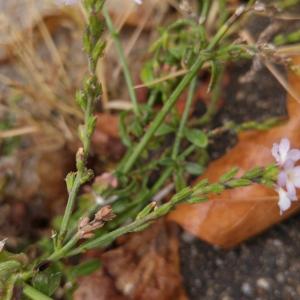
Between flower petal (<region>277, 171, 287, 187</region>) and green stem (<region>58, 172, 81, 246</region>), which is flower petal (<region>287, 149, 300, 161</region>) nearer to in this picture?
flower petal (<region>277, 171, 287, 187</region>)

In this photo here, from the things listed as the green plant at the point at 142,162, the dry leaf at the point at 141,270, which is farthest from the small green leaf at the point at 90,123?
the dry leaf at the point at 141,270

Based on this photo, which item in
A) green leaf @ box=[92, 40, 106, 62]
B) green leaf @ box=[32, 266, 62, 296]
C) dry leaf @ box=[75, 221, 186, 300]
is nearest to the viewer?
green leaf @ box=[92, 40, 106, 62]

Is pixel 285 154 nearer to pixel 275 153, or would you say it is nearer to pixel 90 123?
pixel 275 153

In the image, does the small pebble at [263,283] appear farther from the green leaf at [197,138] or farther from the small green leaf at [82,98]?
the small green leaf at [82,98]

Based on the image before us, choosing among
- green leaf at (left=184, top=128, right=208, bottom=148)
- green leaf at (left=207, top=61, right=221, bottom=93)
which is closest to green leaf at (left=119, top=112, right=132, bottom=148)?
green leaf at (left=184, top=128, right=208, bottom=148)

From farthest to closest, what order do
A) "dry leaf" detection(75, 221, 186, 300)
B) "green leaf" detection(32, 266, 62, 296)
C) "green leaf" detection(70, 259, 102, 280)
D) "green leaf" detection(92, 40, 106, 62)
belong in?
"dry leaf" detection(75, 221, 186, 300), "green leaf" detection(70, 259, 102, 280), "green leaf" detection(32, 266, 62, 296), "green leaf" detection(92, 40, 106, 62)

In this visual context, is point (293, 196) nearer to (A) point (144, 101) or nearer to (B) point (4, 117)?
→ (A) point (144, 101)
